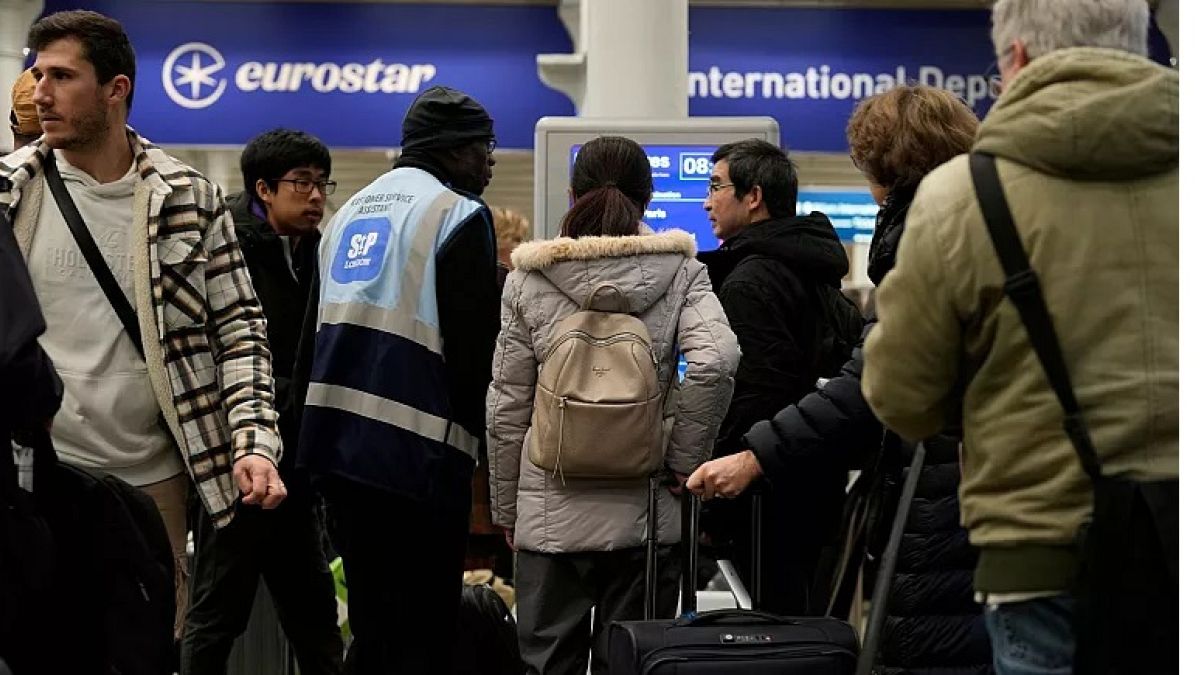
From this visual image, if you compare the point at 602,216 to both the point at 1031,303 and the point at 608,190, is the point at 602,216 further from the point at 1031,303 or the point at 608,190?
the point at 1031,303

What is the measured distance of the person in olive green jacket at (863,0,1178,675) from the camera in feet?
8.67

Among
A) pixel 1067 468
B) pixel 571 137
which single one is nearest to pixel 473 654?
pixel 571 137

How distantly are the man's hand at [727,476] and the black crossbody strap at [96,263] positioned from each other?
1259mm

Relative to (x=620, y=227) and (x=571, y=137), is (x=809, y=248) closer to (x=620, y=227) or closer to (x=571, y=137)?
(x=620, y=227)


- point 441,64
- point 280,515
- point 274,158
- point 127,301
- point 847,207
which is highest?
point 441,64

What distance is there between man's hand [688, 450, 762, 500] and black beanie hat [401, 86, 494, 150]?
138 cm

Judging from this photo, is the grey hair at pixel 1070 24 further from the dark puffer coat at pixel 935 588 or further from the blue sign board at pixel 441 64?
the blue sign board at pixel 441 64

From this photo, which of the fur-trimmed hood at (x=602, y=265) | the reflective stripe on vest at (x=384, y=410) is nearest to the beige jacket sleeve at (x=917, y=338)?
the reflective stripe on vest at (x=384, y=410)

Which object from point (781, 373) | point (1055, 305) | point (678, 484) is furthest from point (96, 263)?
point (1055, 305)

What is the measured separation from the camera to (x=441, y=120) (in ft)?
16.4

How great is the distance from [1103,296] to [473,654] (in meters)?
3.23

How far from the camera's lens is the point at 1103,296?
266cm

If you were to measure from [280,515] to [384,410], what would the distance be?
4.13ft

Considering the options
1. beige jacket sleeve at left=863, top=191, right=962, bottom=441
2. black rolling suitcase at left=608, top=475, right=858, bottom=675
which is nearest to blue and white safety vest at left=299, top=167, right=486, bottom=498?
black rolling suitcase at left=608, top=475, right=858, bottom=675
